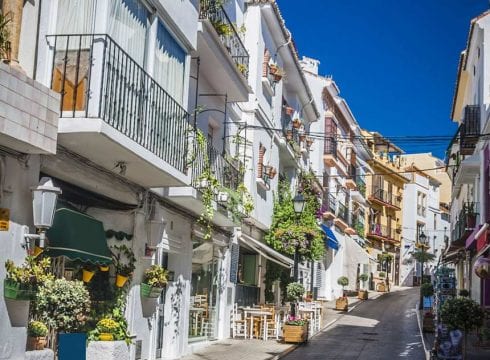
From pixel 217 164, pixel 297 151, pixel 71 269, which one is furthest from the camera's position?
pixel 297 151

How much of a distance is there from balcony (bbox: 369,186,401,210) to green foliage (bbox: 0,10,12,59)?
54.9 m

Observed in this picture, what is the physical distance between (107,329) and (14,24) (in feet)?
16.2

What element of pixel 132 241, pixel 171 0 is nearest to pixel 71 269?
pixel 132 241

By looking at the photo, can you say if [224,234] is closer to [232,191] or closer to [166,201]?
→ [232,191]

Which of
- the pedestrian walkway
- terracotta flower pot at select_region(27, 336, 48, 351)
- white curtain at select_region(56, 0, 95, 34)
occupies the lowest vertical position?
the pedestrian walkway

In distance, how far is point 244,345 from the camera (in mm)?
20219

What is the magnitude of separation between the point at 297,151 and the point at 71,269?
739 inches

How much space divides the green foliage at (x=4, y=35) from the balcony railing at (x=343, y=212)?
123 ft

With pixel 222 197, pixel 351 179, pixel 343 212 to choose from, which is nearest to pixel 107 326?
pixel 222 197

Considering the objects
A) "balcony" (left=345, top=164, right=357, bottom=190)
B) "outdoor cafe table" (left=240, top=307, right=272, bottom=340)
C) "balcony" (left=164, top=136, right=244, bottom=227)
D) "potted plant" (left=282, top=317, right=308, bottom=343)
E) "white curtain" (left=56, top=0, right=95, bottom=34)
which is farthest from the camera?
"balcony" (left=345, top=164, right=357, bottom=190)

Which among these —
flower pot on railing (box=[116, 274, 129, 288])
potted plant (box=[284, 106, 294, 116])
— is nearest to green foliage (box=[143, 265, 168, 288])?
flower pot on railing (box=[116, 274, 129, 288])

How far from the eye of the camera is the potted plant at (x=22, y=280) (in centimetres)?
963

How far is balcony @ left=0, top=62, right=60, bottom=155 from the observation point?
29.8 ft

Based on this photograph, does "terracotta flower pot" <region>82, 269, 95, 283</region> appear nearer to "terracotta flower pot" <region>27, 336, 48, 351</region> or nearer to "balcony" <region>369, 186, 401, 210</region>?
"terracotta flower pot" <region>27, 336, 48, 351</region>
